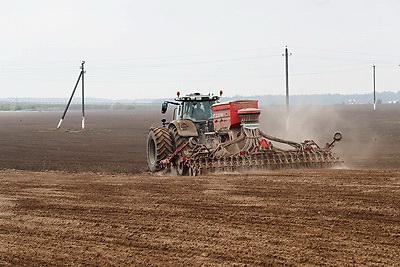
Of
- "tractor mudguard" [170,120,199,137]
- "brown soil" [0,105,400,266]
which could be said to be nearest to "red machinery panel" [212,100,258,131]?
"tractor mudguard" [170,120,199,137]

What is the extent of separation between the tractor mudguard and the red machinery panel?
661mm

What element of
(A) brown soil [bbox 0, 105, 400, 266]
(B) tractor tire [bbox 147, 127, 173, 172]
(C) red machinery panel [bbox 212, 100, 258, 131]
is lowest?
(A) brown soil [bbox 0, 105, 400, 266]

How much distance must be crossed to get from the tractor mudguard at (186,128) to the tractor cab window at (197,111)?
0.35m

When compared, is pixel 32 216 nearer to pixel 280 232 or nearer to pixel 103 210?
pixel 103 210

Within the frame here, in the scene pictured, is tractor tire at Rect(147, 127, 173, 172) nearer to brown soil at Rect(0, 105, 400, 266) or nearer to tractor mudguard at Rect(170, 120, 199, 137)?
tractor mudguard at Rect(170, 120, 199, 137)

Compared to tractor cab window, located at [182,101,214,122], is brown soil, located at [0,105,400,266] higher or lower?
lower

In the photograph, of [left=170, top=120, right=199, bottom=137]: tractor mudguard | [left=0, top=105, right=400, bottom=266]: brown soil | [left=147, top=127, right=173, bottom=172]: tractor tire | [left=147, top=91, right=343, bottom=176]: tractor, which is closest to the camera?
[left=0, top=105, right=400, bottom=266]: brown soil

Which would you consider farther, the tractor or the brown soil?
the tractor

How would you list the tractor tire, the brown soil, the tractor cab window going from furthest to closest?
the tractor cab window, the tractor tire, the brown soil

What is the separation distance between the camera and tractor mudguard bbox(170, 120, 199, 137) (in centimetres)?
1686

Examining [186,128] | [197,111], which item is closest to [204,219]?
[186,128]

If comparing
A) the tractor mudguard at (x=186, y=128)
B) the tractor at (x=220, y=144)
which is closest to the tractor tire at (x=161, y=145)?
the tractor at (x=220, y=144)

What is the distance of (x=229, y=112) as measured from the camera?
16.3m

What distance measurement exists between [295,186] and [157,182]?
351 centimetres
